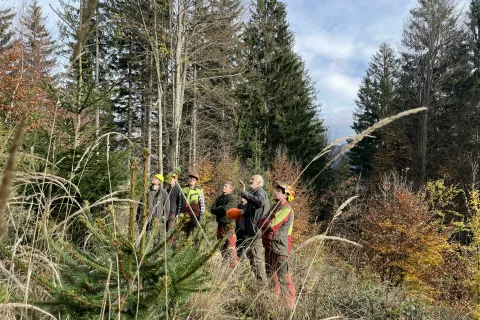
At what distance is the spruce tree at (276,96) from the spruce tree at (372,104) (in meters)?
3.99

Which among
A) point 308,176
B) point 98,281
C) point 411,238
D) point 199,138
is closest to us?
point 98,281

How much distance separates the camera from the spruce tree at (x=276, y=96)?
86.9 feet

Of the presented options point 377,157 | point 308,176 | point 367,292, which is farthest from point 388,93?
point 367,292

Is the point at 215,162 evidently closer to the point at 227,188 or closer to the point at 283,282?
the point at 227,188

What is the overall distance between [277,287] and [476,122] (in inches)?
958

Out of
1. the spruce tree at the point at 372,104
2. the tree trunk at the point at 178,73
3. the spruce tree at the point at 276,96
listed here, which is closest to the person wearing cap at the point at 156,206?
the tree trunk at the point at 178,73

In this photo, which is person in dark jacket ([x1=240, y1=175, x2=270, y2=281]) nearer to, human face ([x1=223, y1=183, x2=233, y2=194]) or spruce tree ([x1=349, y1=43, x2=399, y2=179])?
human face ([x1=223, y1=183, x2=233, y2=194])

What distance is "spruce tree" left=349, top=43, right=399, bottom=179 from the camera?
30.2 m

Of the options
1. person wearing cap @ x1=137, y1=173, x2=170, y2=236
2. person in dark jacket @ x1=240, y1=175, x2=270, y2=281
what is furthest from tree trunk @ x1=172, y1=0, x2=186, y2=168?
person in dark jacket @ x1=240, y1=175, x2=270, y2=281

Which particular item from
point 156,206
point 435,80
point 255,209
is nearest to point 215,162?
point 435,80

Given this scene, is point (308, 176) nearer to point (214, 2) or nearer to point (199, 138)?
point (199, 138)

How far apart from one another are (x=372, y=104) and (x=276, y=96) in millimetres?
10083

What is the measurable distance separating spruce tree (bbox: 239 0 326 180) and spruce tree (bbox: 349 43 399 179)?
3991mm

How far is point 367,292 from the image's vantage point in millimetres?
4473
